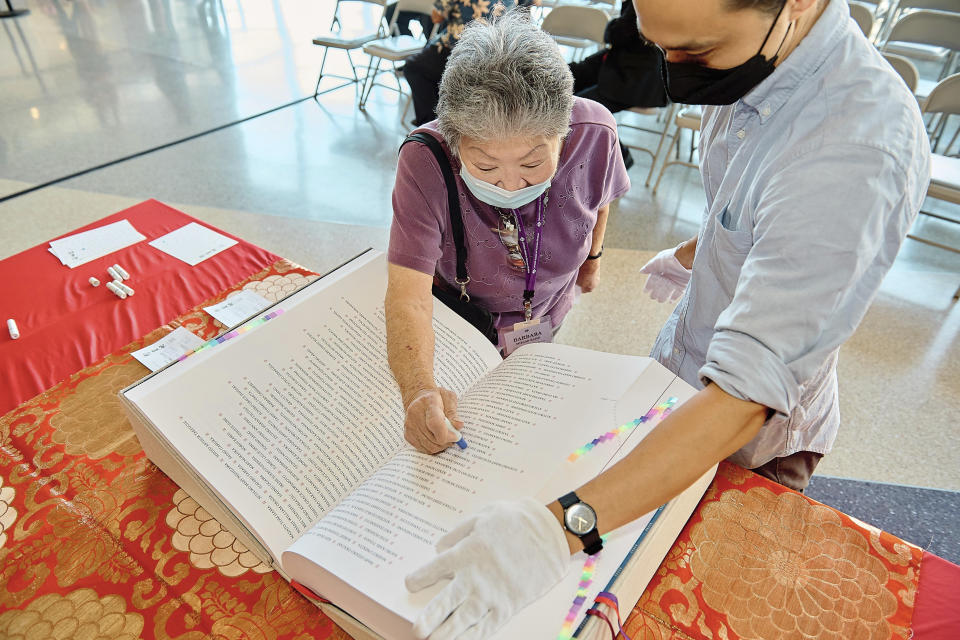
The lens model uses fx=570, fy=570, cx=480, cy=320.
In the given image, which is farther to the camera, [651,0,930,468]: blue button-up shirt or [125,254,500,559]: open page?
[125,254,500,559]: open page

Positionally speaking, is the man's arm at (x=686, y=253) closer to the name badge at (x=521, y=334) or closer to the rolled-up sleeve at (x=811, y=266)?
the name badge at (x=521, y=334)

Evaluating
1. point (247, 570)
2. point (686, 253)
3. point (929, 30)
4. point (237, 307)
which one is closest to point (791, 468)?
point (686, 253)

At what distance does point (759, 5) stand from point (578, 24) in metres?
4.25

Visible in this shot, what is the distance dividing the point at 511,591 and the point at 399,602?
Result: 0.12 metres

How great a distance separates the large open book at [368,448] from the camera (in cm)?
66

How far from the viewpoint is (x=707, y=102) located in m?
0.77

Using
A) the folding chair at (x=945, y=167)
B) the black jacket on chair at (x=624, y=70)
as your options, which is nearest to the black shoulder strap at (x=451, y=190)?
the folding chair at (x=945, y=167)

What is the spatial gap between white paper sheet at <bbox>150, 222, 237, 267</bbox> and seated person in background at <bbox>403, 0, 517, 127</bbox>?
215 cm

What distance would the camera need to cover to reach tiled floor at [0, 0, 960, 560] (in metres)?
2.26

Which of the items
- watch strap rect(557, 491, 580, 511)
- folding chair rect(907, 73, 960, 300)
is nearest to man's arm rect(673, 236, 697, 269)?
watch strap rect(557, 491, 580, 511)

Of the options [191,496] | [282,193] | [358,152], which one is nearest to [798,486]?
[191,496]

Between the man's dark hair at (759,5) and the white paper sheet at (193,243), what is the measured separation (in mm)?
1316

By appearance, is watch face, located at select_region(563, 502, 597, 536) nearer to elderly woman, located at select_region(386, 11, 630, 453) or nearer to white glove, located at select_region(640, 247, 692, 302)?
elderly woman, located at select_region(386, 11, 630, 453)

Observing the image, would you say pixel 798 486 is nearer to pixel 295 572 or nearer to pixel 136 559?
pixel 295 572
